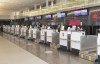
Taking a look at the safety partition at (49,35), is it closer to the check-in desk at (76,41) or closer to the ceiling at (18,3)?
the check-in desk at (76,41)

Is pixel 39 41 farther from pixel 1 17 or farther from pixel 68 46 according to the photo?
pixel 1 17

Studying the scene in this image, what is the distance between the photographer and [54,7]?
50.6ft

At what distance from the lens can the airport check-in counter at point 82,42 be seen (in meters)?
8.76

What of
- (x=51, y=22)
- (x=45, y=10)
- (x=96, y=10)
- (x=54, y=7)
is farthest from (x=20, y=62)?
(x=51, y=22)

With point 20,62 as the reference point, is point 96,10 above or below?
above

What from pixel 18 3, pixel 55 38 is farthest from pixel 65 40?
pixel 18 3

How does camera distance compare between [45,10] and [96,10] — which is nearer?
[96,10]

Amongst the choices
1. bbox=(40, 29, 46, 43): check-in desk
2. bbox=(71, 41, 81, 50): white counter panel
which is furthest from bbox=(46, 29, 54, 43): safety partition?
bbox=(71, 41, 81, 50): white counter panel

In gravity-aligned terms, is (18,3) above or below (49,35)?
above

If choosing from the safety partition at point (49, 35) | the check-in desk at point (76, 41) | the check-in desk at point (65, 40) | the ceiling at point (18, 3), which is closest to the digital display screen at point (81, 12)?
the safety partition at point (49, 35)

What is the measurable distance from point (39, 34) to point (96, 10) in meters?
4.89

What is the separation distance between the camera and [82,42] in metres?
8.74

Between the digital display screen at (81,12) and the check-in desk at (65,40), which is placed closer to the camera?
the check-in desk at (65,40)

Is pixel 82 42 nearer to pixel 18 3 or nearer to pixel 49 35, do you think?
pixel 49 35
